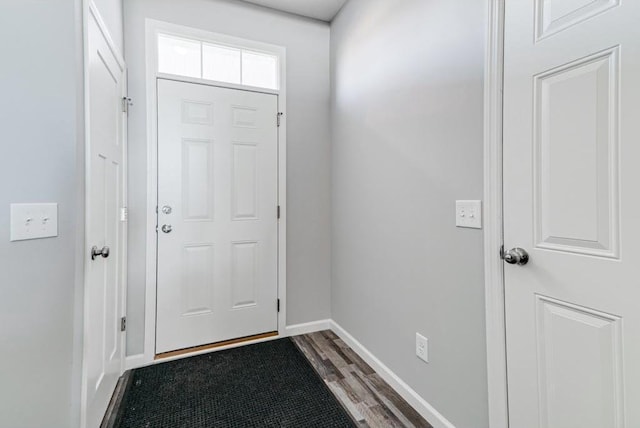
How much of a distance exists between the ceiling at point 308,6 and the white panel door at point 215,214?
0.71m

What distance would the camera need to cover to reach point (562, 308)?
3.24 feet

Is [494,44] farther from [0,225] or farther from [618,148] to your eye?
[0,225]

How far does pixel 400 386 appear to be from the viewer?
67.5 inches

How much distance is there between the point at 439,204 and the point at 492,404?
87cm

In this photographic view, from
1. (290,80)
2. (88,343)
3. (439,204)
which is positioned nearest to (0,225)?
(88,343)

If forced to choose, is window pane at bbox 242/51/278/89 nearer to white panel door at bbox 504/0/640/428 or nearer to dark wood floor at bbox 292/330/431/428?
white panel door at bbox 504/0/640/428

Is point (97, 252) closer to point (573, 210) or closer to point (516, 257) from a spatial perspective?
point (516, 257)

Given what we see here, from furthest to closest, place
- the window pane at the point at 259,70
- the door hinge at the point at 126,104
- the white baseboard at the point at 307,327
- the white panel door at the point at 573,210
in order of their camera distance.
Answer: the white baseboard at the point at 307,327 < the window pane at the point at 259,70 < the door hinge at the point at 126,104 < the white panel door at the point at 573,210

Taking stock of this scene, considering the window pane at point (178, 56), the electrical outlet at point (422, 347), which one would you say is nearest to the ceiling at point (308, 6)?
the window pane at point (178, 56)

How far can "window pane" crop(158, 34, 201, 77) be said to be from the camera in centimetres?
208

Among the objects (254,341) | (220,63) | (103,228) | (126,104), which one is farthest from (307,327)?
(220,63)

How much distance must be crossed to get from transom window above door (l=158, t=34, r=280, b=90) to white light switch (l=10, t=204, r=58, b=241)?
1.45m

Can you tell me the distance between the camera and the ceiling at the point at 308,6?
2.28m

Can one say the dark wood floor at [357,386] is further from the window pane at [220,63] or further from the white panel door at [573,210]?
the window pane at [220,63]
